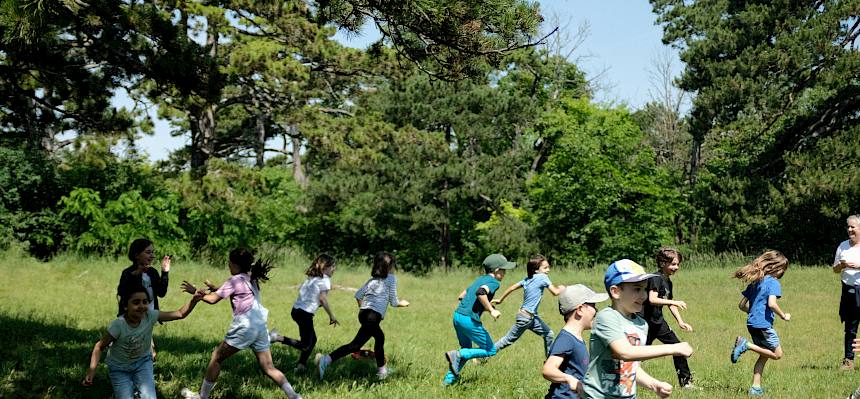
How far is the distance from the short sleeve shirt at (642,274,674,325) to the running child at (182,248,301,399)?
3925mm

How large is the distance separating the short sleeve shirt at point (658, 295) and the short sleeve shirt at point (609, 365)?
12.0ft

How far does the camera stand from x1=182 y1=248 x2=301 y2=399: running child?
6887 mm

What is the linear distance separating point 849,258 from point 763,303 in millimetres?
1568

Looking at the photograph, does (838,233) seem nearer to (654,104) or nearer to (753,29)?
(753,29)

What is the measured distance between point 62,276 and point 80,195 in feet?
19.0

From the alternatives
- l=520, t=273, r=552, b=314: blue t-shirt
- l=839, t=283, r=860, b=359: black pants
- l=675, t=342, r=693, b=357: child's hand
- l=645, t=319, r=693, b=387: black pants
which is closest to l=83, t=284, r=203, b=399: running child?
l=675, t=342, r=693, b=357: child's hand

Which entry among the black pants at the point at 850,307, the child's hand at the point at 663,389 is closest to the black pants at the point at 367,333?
the child's hand at the point at 663,389

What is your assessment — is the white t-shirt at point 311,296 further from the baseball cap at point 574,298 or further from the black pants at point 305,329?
the baseball cap at point 574,298

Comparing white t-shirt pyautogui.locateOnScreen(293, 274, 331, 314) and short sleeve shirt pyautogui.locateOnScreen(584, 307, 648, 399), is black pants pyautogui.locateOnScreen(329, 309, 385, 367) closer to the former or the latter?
white t-shirt pyautogui.locateOnScreen(293, 274, 331, 314)

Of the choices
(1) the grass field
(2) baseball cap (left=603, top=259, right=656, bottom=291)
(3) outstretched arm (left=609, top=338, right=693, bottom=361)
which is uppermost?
(2) baseball cap (left=603, top=259, right=656, bottom=291)

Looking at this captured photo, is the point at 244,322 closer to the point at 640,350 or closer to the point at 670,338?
the point at 640,350

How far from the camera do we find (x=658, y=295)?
8.19 metres

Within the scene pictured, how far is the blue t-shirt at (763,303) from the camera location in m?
8.23

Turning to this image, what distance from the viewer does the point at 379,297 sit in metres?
8.80
